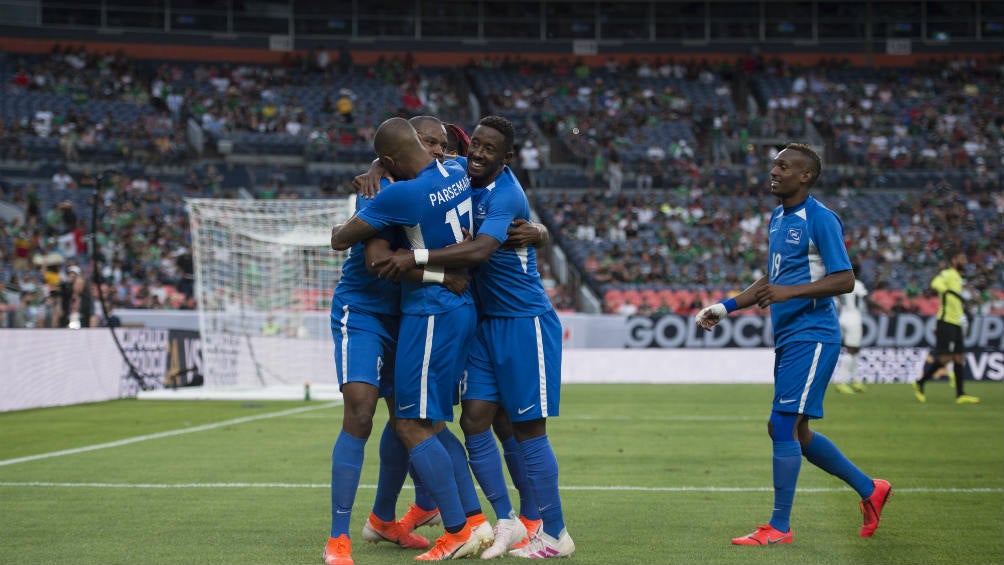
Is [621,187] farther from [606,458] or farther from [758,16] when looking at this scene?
[606,458]

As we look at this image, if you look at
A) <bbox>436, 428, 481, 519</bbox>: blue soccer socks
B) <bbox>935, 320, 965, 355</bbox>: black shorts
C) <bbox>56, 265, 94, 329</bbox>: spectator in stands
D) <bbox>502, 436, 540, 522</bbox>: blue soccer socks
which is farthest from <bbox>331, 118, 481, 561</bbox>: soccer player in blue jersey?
Result: <bbox>56, 265, 94, 329</bbox>: spectator in stands

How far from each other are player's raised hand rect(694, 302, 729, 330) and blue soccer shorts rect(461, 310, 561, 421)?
93 centimetres

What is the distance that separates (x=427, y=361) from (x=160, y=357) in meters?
16.2

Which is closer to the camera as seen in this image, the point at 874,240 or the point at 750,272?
the point at 750,272

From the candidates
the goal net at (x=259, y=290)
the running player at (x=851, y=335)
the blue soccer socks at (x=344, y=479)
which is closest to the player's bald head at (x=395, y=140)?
the blue soccer socks at (x=344, y=479)

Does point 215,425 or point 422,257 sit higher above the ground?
point 422,257

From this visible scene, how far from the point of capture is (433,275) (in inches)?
227

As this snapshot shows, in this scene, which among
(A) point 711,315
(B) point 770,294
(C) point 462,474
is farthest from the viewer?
(A) point 711,315

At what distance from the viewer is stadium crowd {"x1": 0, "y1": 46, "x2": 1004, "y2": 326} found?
3177 centimetres

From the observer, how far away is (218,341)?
19688 millimetres

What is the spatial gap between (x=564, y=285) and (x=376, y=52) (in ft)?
62.8

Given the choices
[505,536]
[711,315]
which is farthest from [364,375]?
[711,315]

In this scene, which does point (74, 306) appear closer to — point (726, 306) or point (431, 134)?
point (431, 134)

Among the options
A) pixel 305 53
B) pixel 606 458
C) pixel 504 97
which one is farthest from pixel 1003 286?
pixel 305 53
